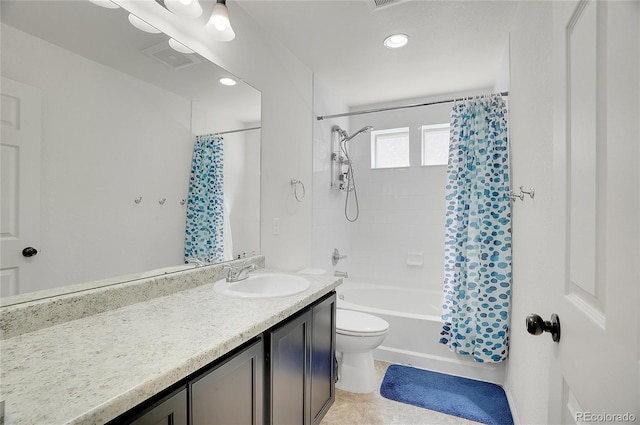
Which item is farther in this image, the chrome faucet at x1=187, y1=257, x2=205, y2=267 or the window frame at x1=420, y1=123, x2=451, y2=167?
the window frame at x1=420, y1=123, x2=451, y2=167

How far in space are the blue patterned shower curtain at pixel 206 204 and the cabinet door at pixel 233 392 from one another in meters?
0.69

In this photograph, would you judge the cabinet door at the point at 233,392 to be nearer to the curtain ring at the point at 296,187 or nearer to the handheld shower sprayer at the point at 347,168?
the curtain ring at the point at 296,187

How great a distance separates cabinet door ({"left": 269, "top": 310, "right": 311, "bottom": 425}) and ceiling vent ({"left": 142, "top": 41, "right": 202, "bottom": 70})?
130 cm

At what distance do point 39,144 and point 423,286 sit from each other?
3189 mm

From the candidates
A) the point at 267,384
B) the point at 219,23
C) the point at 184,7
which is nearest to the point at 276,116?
the point at 219,23

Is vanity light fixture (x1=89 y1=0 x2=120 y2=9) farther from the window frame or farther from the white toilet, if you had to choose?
the window frame

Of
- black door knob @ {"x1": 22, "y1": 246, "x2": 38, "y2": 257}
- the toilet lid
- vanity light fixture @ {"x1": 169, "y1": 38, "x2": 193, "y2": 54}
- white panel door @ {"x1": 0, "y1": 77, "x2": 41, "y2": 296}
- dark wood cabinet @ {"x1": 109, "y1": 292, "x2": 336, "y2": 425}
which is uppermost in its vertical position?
vanity light fixture @ {"x1": 169, "y1": 38, "x2": 193, "y2": 54}

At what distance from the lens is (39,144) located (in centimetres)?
98

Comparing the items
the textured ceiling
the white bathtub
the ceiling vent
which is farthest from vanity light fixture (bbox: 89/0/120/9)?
the white bathtub

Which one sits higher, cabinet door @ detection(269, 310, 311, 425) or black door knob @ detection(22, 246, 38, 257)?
black door knob @ detection(22, 246, 38, 257)

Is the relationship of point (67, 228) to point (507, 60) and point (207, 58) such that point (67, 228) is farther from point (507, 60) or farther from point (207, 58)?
point (507, 60)

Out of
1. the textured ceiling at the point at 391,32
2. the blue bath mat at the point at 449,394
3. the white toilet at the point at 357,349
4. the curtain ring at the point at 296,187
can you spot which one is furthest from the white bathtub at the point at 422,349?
the textured ceiling at the point at 391,32

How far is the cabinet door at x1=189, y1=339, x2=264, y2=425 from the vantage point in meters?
0.85

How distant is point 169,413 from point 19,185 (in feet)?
2.70
